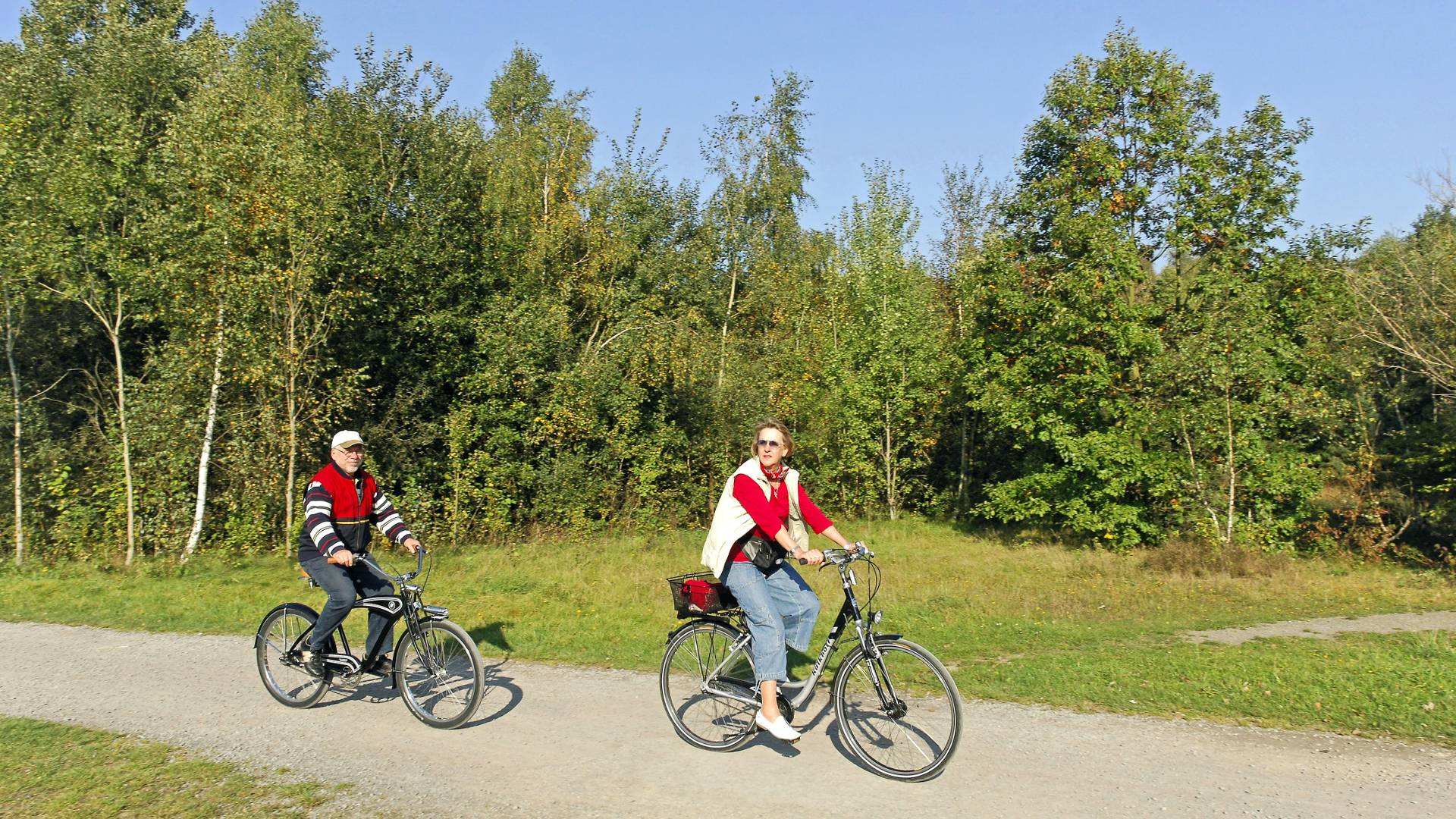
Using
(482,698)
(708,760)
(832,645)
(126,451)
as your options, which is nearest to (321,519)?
(482,698)

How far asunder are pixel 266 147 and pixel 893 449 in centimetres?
1872

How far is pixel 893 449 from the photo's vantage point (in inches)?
1104

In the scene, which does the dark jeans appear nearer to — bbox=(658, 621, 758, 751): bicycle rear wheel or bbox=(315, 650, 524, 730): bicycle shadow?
bbox=(315, 650, 524, 730): bicycle shadow

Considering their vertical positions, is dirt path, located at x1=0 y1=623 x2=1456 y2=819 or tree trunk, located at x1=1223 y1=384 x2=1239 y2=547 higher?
tree trunk, located at x1=1223 y1=384 x2=1239 y2=547

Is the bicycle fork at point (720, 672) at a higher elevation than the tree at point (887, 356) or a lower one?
lower

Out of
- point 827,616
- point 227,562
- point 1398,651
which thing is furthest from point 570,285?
point 1398,651

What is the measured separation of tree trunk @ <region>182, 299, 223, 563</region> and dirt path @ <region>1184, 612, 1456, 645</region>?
16181mm

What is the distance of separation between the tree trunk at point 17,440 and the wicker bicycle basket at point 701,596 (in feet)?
54.8

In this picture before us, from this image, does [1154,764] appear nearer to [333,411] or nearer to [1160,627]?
[1160,627]

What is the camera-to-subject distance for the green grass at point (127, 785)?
16.8 feet

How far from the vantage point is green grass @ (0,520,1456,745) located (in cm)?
723

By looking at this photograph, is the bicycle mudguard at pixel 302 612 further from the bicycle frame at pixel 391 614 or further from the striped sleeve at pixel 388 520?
the striped sleeve at pixel 388 520

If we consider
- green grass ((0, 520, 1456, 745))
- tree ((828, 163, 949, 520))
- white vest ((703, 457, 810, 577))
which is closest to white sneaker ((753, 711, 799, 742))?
white vest ((703, 457, 810, 577))

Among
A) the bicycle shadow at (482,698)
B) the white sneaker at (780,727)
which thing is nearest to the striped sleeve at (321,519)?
the bicycle shadow at (482,698)
